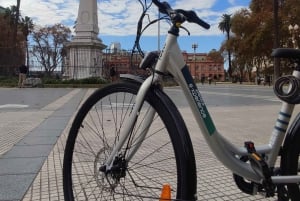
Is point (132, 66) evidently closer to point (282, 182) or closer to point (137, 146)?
point (137, 146)

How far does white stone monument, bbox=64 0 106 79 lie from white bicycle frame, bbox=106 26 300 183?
30580mm

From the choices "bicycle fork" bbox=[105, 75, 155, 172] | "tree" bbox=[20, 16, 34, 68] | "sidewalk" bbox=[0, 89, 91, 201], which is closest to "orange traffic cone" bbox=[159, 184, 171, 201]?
"bicycle fork" bbox=[105, 75, 155, 172]

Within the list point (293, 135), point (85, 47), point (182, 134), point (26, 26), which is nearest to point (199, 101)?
point (182, 134)

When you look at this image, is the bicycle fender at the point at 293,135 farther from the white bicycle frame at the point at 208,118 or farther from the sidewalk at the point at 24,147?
the sidewalk at the point at 24,147

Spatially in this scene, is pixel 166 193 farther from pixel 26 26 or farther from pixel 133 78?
pixel 26 26

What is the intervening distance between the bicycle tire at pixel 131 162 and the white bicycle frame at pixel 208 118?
11 cm

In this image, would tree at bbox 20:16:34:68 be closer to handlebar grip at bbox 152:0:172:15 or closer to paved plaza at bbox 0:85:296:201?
paved plaza at bbox 0:85:296:201

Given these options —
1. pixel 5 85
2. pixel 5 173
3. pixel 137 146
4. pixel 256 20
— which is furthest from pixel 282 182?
pixel 256 20

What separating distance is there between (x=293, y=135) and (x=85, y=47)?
32139 mm

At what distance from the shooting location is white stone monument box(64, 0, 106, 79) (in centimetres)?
3338

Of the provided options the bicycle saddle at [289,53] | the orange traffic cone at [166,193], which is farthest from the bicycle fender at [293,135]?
the orange traffic cone at [166,193]

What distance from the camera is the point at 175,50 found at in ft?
7.81

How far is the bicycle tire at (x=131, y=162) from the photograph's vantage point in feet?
7.23

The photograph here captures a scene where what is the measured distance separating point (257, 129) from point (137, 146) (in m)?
5.73
